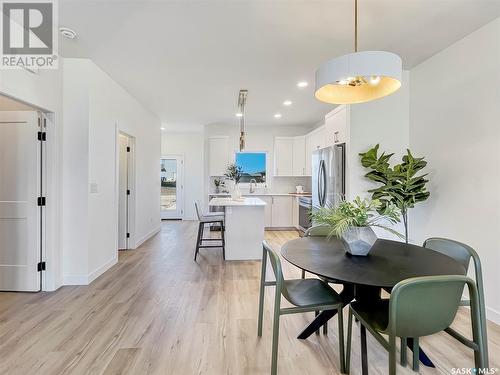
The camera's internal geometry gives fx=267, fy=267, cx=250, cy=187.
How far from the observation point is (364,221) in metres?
1.85

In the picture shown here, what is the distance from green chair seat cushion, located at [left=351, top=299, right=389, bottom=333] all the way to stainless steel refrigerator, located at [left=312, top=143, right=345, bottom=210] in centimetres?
193

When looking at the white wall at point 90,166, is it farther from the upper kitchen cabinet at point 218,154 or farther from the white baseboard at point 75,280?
the upper kitchen cabinet at point 218,154

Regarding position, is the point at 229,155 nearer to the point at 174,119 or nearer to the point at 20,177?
the point at 174,119

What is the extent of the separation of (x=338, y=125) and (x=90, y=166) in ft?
10.8

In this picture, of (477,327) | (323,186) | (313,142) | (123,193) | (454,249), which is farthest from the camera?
(313,142)

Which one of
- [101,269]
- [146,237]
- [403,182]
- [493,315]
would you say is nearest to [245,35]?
[403,182]

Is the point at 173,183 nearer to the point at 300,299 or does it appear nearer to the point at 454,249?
the point at 300,299

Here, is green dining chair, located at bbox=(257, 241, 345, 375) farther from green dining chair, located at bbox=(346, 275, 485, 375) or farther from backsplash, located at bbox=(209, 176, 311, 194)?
backsplash, located at bbox=(209, 176, 311, 194)

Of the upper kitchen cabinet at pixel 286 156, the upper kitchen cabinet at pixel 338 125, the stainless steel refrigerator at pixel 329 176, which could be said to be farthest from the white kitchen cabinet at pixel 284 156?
the upper kitchen cabinet at pixel 338 125

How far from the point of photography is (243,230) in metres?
4.20

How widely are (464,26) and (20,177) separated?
15.5ft

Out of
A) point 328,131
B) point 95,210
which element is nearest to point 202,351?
point 95,210

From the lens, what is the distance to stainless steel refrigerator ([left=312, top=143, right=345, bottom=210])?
3.57 m

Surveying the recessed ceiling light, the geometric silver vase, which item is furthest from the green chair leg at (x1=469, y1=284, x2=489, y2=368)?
the recessed ceiling light
